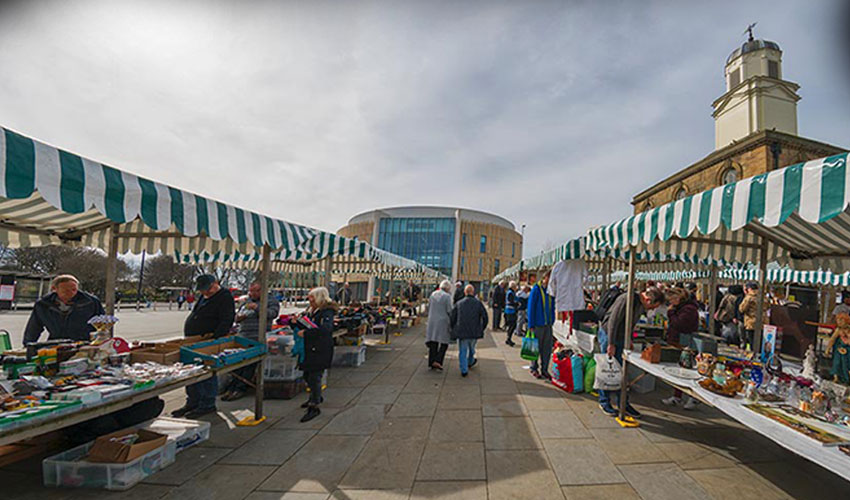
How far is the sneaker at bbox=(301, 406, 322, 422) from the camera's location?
4293mm

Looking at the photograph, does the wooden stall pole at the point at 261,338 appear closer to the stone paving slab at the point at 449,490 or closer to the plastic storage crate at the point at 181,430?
the plastic storage crate at the point at 181,430

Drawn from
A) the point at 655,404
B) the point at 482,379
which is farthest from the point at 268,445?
the point at 655,404

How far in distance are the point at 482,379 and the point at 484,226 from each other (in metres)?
48.8

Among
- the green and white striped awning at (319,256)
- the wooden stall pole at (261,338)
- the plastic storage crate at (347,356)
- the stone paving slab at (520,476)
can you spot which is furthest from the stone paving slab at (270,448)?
the plastic storage crate at (347,356)

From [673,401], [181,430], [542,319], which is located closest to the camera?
[181,430]

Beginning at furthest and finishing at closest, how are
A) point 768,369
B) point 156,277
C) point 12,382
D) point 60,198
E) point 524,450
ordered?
Result: point 156,277
point 768,369
point 524,450
point 12,382
point 60,198

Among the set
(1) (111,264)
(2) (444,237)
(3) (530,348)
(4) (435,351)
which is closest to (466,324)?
(4) (435,351)

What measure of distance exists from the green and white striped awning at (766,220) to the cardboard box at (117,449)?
5.03 meters

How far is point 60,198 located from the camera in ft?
7.63

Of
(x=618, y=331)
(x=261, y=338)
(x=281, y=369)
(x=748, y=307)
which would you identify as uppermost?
(x=748, y=307)

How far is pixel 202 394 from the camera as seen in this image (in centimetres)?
450

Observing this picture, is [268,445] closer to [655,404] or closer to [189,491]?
[189,491]

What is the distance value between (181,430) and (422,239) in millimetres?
49881

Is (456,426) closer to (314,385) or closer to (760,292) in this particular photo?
(314,385)
